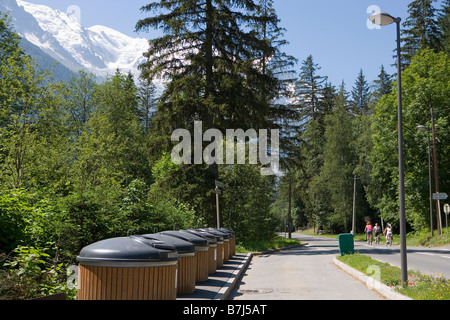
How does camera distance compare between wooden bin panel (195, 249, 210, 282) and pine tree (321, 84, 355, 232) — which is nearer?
wooden bin panel (195, 249, 210, 282)

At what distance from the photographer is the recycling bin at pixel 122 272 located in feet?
21.3

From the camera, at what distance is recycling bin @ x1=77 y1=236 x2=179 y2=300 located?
650cm

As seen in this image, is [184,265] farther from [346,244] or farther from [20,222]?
[346,244]

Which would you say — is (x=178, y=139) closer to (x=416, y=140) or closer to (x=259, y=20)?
(x=259, y=20)

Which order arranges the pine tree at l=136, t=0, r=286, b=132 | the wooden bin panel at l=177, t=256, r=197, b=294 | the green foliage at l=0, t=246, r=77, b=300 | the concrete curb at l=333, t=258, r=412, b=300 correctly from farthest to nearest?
the pine tree at l=136, t=0, r=286, b=132 → the wooden bin panel at l=177, t=256, r=197, b=294 → the concrete curb at l=333, t=258, r=412, b=300 → the green foliage at l=0, t=246, r=77, b=300

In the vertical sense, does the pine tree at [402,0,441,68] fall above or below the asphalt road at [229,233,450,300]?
above

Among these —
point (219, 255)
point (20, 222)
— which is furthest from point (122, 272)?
point (219, 255)

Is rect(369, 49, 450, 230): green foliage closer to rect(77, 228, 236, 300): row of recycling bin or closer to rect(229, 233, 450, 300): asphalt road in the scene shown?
rect(229, 233, 450, 300): asphalt road

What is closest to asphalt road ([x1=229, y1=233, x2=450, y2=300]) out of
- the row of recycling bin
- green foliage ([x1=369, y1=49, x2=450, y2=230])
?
the row of recycling bin

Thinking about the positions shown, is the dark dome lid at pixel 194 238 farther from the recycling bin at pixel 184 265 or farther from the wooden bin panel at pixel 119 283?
the wooden bin panel at pixel 119 283

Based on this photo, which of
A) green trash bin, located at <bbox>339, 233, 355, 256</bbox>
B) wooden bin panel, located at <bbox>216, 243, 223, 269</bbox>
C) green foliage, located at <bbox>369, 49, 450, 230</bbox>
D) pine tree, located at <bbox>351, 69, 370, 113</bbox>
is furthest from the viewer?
pine tree, located at <bbox>351, 69, 370, 113</bbox>

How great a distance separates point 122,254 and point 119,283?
1.35 feet
